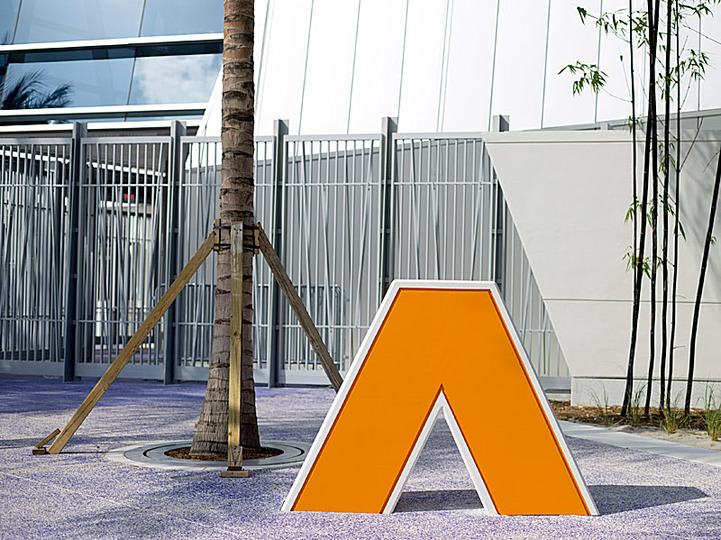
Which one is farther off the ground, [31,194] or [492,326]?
[31,194]

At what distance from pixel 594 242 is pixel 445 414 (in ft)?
18.1

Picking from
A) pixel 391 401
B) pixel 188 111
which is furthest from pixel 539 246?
pixel 188 111

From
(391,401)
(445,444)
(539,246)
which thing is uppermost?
(539,246)

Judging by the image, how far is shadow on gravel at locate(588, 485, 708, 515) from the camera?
5730mm

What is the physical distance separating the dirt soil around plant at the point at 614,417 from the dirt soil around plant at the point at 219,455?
11.8ft

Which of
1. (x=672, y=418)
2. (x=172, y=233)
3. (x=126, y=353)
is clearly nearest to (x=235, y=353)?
(x=126, y=353)

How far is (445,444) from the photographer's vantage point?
8289mm

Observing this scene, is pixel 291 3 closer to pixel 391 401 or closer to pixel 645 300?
pixel 645 300

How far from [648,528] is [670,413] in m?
4.63

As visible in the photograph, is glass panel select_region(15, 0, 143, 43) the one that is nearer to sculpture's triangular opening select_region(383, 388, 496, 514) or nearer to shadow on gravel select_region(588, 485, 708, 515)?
sculpture's triangular opening select_region(383, 388, 496, 514)

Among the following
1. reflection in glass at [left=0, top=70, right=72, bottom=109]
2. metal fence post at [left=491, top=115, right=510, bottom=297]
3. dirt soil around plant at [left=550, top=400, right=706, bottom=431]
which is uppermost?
reflection in glass at [left=0, top=70, right=72, bottom=109]

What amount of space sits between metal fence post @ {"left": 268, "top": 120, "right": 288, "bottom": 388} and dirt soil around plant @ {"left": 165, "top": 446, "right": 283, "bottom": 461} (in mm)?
5482

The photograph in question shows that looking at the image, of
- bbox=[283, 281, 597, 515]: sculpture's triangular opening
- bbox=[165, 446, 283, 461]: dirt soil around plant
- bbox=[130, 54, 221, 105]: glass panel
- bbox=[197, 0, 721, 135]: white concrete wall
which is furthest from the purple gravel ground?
bbox=[130, 54, 221, 105]: glass panel

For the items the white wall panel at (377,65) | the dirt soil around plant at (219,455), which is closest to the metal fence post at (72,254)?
the white wall panel at (377,65)
